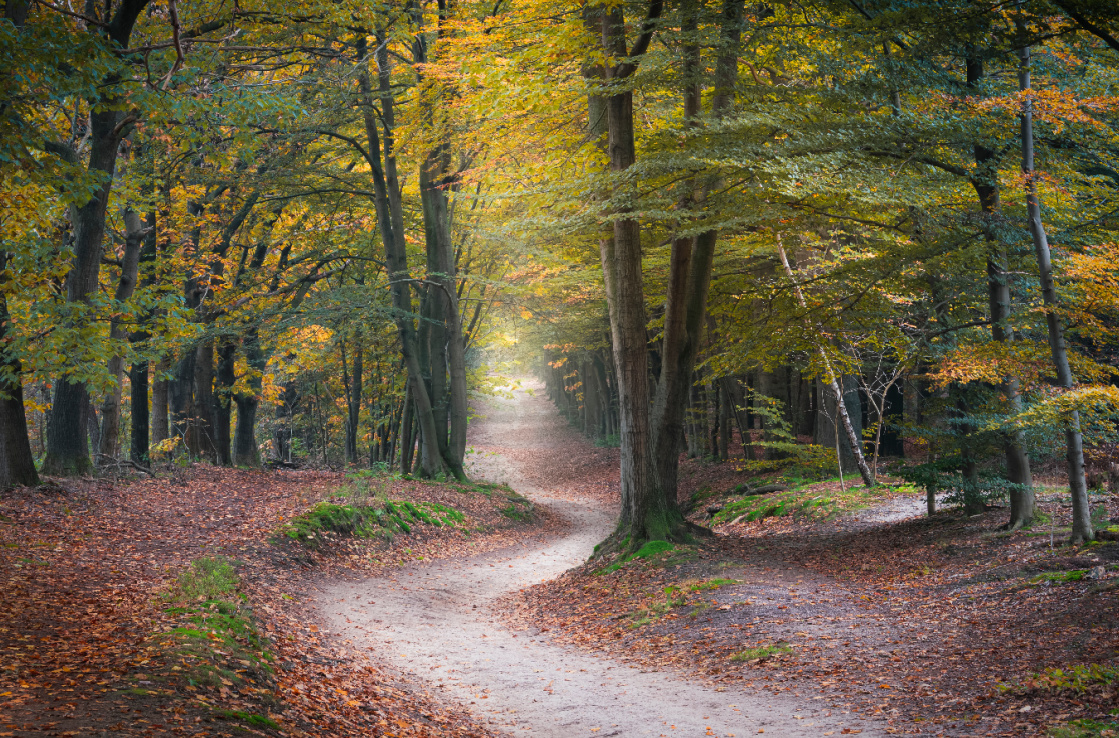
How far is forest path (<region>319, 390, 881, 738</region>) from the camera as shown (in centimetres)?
577

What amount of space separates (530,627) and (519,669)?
1.92 metres

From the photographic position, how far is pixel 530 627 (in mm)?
9586

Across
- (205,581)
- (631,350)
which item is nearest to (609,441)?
(631,350)

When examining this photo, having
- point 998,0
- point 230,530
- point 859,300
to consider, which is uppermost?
point 998,0

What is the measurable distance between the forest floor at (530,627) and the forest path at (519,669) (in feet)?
0.13

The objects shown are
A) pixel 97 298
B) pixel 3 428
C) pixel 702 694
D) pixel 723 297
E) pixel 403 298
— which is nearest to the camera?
pixel 702 694

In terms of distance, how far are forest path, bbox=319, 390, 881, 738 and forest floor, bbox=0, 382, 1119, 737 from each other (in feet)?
0.13

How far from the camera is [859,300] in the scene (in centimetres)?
1061

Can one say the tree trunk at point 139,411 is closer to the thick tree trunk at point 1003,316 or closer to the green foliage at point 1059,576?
the thick tree trunk at point 1003,316

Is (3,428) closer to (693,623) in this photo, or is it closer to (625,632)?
(625,632)

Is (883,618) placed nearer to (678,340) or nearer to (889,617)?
(889,617)

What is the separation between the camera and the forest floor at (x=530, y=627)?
16.0ft

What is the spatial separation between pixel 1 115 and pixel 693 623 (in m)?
8.70

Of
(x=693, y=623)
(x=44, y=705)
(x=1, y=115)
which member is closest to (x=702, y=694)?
(x=693, y=623)
